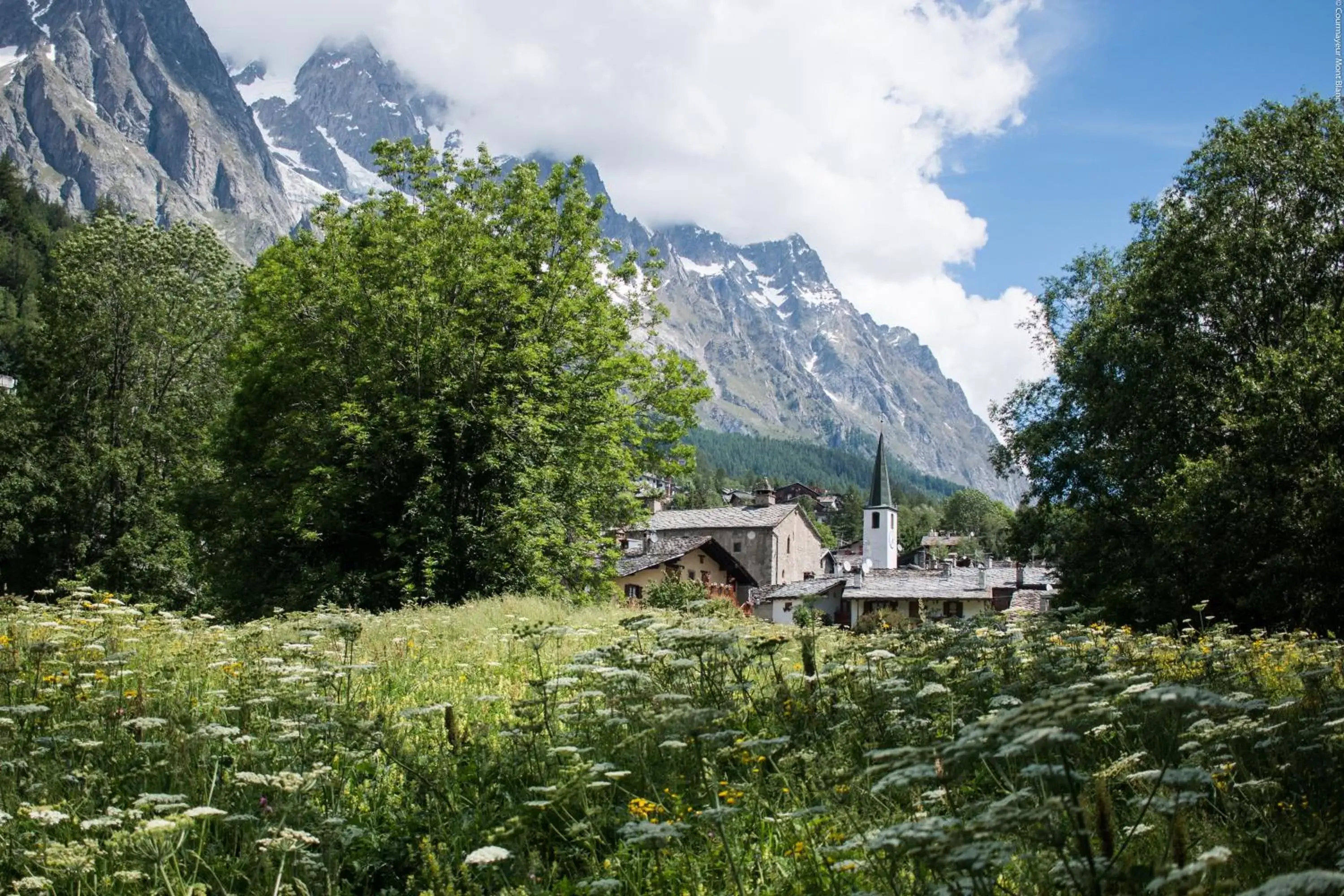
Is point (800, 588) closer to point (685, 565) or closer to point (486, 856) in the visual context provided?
point (685, 565)

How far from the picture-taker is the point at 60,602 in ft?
40.1

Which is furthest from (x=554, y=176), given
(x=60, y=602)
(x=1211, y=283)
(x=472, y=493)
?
(x=1211, y=283)

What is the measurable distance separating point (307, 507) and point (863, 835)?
67.6ft

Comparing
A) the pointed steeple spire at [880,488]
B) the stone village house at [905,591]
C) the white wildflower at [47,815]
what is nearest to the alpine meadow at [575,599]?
the white wildflower at [47,815]

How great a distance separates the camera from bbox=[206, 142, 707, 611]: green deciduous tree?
75.5ft

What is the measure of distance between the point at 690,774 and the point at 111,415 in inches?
1528

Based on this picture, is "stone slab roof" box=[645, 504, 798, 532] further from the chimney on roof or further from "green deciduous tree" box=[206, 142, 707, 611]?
"green deciduous tree" box=[206, 142, 707, 611]

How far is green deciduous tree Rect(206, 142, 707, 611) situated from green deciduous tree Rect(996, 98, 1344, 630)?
15135 mm

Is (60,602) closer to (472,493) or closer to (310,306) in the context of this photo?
(472,493)

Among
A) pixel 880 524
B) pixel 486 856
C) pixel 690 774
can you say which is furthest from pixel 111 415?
pixel 880 524

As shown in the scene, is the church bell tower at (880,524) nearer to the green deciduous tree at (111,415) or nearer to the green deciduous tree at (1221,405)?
the green deciduous tree at (1221,405)

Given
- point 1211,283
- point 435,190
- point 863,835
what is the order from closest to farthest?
1. point 863,835
2. point 435,190
3. point 1211,283

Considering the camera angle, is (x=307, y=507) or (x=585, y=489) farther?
(x=585, y=489)

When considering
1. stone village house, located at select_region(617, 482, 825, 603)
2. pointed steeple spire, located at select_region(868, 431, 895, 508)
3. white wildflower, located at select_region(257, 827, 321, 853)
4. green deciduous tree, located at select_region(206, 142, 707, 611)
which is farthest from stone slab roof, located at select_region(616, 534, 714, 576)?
white wildflower, located at select_region(257, 827, 321, 853)
